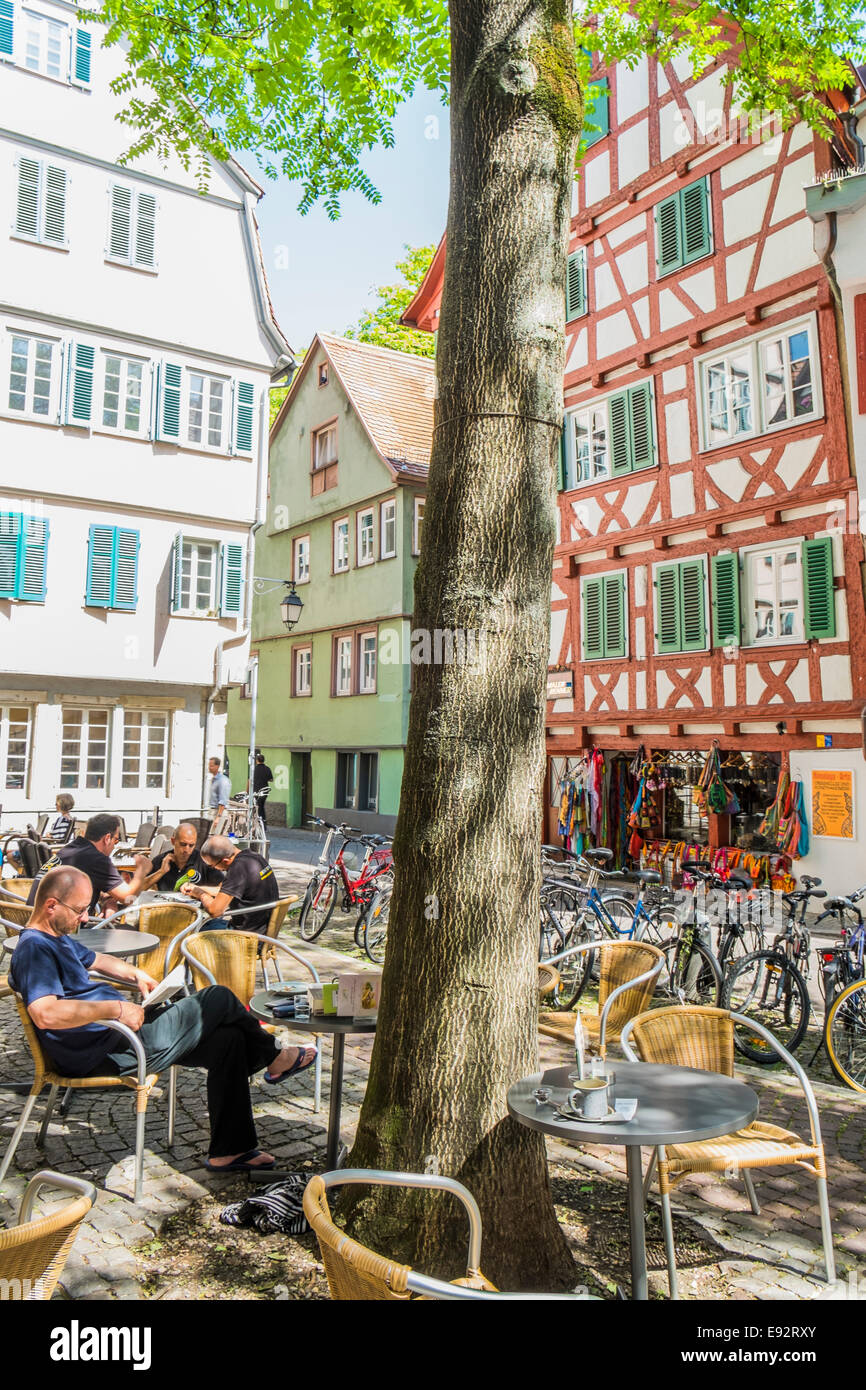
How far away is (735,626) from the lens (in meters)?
15.1

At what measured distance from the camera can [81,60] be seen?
17.9 metres

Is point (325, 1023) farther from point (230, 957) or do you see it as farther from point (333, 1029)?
point (230, 957)

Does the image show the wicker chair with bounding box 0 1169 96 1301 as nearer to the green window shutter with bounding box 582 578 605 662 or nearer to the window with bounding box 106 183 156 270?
the green window shutter with bounding box 582 578 605 662

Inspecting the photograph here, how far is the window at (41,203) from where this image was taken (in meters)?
17.4

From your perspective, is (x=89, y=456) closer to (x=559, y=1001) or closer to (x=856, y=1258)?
(x=559, y=1001)

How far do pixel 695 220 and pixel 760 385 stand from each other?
10.4ft

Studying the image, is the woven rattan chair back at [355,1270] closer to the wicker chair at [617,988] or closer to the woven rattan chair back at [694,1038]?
the woven rattan chair back at [694,1038]

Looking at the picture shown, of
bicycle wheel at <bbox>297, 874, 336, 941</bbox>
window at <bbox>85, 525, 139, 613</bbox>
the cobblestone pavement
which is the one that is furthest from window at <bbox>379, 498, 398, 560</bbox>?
the cobblestone pavement

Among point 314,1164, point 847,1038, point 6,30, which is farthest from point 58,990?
point 6,30

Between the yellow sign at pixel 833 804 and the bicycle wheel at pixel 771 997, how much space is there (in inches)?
252

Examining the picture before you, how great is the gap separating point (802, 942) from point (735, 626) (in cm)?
795

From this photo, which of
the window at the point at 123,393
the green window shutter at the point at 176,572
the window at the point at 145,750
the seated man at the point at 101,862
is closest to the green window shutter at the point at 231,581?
the green window shutter at the point at 176,572

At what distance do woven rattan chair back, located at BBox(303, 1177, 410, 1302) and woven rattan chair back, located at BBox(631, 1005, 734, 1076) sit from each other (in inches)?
95.8

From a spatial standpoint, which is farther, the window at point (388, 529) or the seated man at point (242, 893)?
the window at point (388, 529)
